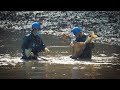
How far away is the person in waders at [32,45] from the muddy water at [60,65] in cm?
19

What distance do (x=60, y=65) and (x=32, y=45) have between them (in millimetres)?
1015

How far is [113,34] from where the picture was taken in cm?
1264

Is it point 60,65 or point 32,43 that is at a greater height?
point 32,43

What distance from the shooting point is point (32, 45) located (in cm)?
829

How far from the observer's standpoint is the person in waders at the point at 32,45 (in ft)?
26.8

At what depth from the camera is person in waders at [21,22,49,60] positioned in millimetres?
8164

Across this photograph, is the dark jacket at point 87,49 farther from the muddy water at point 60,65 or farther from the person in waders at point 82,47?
the muddy water at point 60,65

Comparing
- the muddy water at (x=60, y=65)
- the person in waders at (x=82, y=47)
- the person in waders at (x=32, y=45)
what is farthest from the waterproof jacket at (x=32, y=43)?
the person in waders at (x=82, y=47)

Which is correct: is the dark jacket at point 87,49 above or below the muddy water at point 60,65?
above

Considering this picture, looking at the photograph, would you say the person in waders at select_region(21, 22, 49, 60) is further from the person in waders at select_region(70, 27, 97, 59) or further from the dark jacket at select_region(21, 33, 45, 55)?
the person in waders at select_region(70, 27, 97, 59)

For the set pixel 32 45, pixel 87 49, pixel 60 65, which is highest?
pixel 32 45

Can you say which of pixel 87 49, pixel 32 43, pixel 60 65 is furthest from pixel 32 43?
pixel 87 49

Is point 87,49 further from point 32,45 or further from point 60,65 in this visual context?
point 32,45
